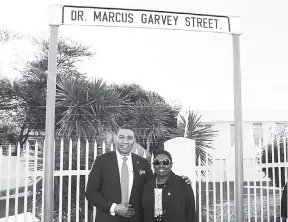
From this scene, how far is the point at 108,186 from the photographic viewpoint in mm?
3551

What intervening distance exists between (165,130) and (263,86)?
770 centimetres

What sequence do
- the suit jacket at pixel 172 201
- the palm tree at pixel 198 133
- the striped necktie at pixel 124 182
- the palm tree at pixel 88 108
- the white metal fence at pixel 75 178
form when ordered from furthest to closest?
the palm tree at pixel 88 108, the palm tree at pixel 198 133, the white metal fence at pixel 75 178, the striped necktie at pixel 124 182, the suit jacket at pixel 172 201

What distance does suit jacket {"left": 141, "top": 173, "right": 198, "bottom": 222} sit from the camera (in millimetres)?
3281

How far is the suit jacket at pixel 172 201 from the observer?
3.28m

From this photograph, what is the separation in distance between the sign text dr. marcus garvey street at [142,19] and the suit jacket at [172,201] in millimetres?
1514

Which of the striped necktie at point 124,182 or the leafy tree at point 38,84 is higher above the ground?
the leafy tree at point 38,84

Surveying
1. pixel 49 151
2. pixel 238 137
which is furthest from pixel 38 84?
pixel 238 137

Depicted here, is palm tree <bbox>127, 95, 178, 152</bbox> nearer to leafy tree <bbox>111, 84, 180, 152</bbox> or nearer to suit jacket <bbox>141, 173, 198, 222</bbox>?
leafy tree <bbox>111, 84, 180, 152</bbox>

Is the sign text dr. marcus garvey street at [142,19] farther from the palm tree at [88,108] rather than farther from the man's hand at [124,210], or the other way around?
the palm tree at [88,108]

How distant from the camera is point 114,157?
3.68m

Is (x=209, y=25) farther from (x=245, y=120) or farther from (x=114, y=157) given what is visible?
(x=245, y=120)

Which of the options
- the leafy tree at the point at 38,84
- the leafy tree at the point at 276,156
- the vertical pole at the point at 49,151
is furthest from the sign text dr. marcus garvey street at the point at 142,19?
the leafy tree at the point at 38,84

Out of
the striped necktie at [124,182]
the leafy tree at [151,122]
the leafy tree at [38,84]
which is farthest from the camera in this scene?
the leafy tree at [38,84]

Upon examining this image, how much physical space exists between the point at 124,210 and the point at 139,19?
6.09 ft
